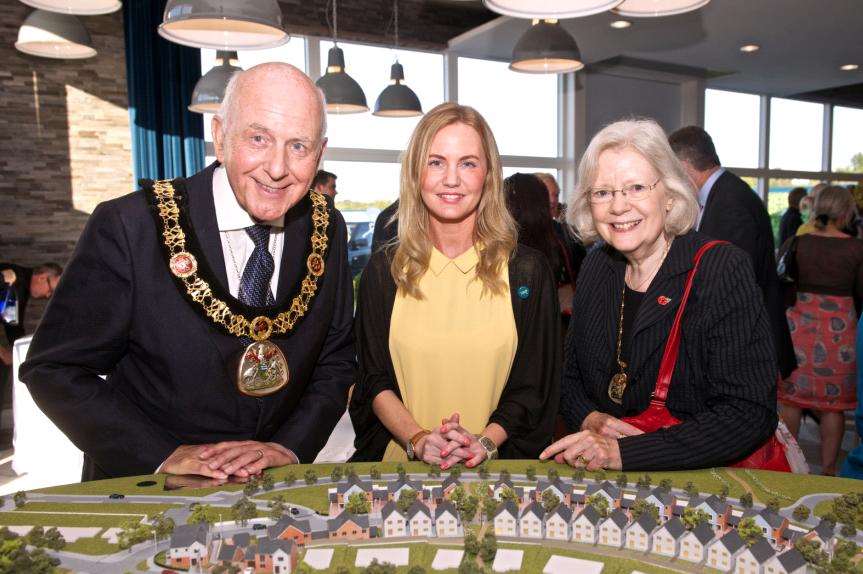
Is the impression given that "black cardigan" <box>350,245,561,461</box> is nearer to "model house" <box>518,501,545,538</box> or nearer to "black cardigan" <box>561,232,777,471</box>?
"black cardigan" <box>561,232,777,471</box>

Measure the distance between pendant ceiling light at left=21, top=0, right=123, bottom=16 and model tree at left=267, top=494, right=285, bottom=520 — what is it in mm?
2312

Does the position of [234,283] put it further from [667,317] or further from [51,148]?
[51,148]

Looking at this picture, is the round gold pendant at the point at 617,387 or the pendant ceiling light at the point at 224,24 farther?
the pendant ceiling light at the point at 224,24

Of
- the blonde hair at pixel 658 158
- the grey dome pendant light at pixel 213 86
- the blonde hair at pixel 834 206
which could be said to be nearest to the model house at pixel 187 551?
the blonde hair at pixel 658 158

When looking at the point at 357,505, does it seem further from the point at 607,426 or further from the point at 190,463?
the point at 607,426

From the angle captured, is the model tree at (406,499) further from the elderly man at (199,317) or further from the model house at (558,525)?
the elderly man at (199,317)

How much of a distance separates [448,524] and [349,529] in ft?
0.69

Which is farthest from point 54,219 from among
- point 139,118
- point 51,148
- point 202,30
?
point 202,30

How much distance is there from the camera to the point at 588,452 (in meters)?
1.82

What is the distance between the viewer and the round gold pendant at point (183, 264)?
1.82m

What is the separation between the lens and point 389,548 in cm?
142

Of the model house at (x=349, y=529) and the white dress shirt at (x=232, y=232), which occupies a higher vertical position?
the white dress shirt at (x=232, y=232)

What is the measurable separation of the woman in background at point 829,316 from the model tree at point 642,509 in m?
3.74

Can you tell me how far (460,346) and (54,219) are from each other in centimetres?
638
